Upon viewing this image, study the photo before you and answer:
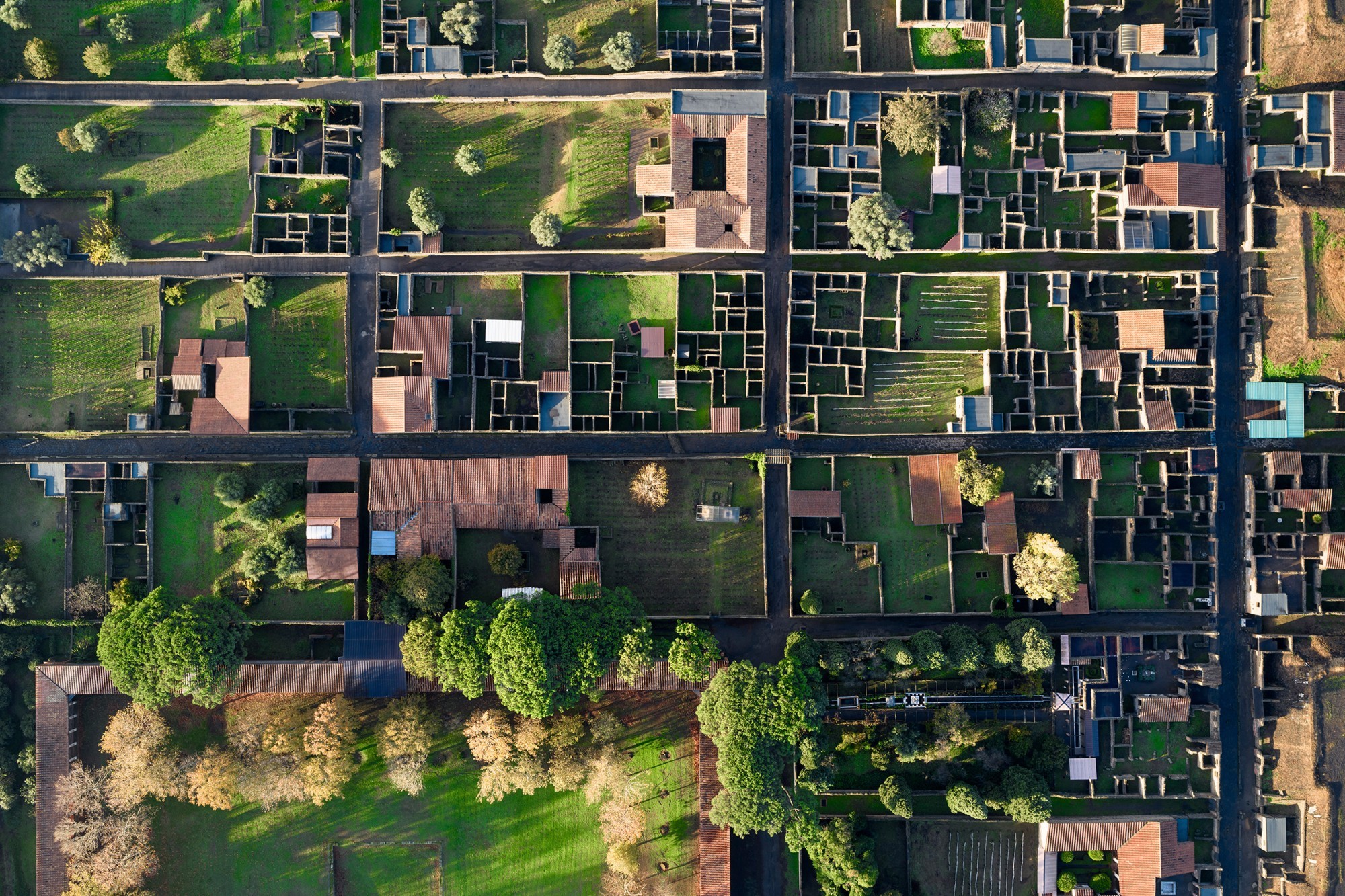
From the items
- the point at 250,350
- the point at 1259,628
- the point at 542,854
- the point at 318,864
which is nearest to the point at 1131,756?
the point at 1259,628

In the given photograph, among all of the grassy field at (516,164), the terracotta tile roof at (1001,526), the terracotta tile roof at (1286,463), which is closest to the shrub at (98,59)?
the grassy field at (516,164)

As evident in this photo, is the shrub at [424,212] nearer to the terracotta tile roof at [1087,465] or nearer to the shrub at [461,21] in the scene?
the shrub at [461,21]

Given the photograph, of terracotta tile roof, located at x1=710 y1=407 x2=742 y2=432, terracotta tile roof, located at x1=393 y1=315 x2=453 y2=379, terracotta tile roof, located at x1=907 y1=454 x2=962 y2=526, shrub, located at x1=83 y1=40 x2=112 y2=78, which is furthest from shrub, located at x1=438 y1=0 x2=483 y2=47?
terracotta tile roof, located at x1=907 y1=454 x2=962 y2=526

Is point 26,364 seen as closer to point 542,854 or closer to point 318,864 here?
point 318,864

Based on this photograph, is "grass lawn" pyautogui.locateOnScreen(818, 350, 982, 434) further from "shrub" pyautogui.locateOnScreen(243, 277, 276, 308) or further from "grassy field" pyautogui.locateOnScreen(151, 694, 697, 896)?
"shrub" pyautogui.locateOnScreen(243, 277, 276, 308)

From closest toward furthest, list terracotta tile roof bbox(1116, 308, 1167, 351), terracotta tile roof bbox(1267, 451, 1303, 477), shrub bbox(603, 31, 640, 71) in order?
shrub bbox(603, 31, 640, 71) → terracotta tile roof bbox(1116, 308, 1167, 351) → terracotta tile roof bbox(1267, 451, 1303, 477)

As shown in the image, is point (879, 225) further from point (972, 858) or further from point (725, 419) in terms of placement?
point (972, 858)
